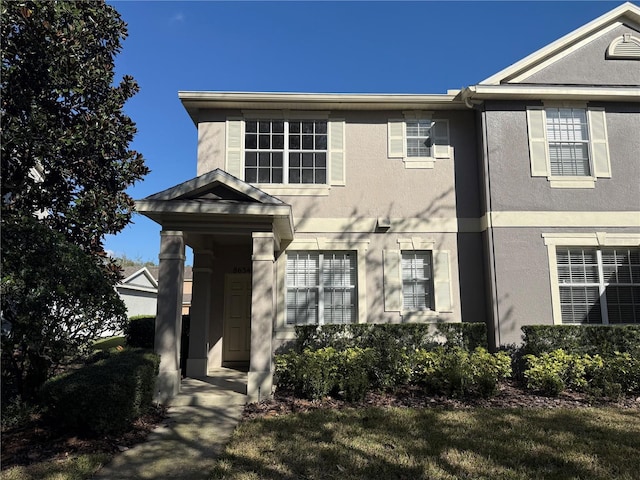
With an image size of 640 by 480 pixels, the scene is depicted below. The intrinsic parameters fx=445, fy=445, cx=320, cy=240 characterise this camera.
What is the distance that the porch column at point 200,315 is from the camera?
973 cm

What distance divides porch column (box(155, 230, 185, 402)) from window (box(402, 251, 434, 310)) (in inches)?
196

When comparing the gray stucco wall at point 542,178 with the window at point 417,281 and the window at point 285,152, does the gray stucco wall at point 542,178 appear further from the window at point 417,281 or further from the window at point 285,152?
the window at point 285,152

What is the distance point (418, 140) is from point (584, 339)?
5.58m

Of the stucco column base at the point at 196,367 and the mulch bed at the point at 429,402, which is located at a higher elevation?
the stucco column base at the point at 196,367

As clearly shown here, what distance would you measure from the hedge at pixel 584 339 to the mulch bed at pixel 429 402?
107 centimetres

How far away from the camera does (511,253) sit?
385 inches

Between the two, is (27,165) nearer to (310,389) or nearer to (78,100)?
(78,100)

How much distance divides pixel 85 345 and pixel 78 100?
589 centimetres

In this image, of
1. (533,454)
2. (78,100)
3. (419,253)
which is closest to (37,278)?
(78,100)

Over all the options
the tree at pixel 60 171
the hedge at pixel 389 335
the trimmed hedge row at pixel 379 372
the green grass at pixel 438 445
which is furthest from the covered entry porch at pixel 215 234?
the green grass at pixel 438 445

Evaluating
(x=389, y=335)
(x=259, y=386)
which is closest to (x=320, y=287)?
(x=389, y=335)

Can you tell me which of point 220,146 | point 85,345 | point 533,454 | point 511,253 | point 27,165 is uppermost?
point 220,146

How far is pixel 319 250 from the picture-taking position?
1026cm

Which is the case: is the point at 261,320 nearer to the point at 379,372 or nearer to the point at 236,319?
the point at 379,372
